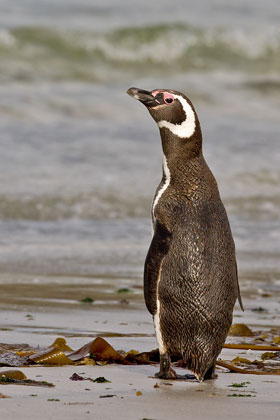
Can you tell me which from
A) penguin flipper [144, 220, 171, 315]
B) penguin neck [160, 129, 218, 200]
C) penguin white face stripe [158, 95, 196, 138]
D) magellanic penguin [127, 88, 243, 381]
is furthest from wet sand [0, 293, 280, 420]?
penguin white face stripe [158, 95, 196, 138]

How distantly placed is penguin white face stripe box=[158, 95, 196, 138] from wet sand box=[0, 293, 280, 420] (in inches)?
43.8

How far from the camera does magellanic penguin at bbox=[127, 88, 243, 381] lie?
4.04 m

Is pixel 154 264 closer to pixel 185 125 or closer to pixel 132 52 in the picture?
pixel 185 125

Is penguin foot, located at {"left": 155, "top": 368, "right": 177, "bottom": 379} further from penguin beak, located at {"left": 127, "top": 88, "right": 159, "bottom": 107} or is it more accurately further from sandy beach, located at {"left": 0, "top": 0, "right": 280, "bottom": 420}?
penguin beak, located at {"left": 127, "top": 88, "right": 159, "bottom": 107}

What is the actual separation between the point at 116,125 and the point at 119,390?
43.2 feet

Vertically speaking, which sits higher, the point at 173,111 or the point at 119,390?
the point at 173,111

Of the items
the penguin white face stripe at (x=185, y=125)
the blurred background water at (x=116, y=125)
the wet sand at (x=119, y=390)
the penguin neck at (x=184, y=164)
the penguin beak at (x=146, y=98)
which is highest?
the blurred background water at (x=116, y=125)

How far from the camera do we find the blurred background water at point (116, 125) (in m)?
9.10

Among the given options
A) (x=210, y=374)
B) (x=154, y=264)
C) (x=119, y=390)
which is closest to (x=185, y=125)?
(x=154, y=264)

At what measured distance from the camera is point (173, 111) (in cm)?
432

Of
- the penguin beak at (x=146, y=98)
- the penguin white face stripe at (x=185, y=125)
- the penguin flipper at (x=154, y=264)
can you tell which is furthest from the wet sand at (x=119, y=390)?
the penguin beak at (x=146, y=98)

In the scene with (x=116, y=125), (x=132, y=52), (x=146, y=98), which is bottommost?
(x=146, y=98)

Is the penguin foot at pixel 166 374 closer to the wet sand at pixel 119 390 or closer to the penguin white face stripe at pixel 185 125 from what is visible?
the wet sand at pixel 119 390

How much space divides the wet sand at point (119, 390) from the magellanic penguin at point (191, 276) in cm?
17
